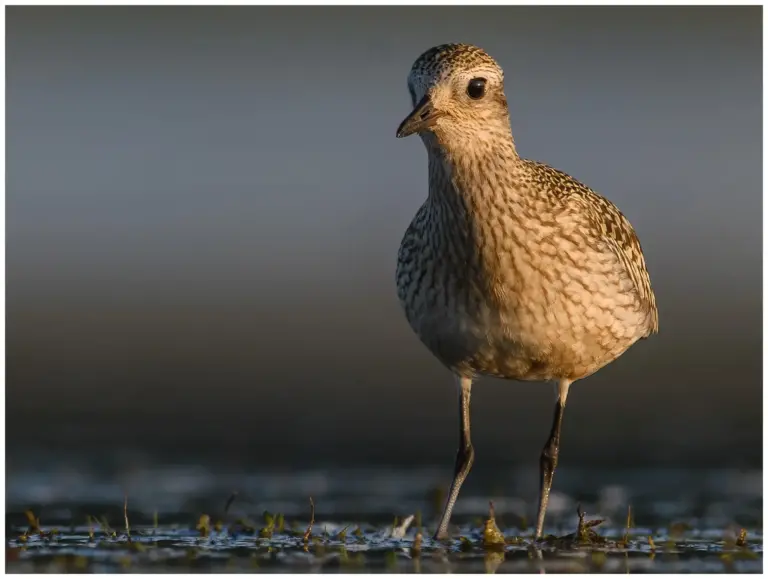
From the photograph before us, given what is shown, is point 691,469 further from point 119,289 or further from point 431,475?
point 119,289

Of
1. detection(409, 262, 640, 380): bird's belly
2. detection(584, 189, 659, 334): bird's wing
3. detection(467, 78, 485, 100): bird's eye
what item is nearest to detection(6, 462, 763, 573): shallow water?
detection(409, 262, 640, 380): bird's belly

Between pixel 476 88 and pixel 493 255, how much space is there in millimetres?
883

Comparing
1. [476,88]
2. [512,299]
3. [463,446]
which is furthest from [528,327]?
[476,88]

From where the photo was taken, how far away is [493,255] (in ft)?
30.3

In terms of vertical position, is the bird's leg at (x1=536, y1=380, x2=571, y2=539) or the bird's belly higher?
the bird's belly

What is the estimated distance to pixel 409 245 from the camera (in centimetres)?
973

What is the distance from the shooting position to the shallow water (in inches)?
344

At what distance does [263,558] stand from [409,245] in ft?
6.60

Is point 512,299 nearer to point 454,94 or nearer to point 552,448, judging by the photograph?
point 454,94

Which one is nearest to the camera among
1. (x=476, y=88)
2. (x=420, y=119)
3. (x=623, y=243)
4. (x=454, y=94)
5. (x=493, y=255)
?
(x=420, y=119)

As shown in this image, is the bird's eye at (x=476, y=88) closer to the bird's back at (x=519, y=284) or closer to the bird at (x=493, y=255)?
the bird at (x=493, y=255)

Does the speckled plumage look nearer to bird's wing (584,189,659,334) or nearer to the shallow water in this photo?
bird's wing (584,189,659,334)

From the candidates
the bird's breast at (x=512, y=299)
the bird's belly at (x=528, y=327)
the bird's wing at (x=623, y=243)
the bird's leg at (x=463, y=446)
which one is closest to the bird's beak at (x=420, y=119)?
the bird's breast at (x=512, y=299)

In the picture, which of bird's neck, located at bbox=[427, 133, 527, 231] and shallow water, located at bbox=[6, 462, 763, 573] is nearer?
shallow water, located at bbox=[6, 462, 763, 573]
